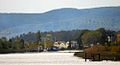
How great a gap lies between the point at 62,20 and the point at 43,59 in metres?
0.85

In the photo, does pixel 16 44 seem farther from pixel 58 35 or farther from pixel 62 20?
pixel 62 20

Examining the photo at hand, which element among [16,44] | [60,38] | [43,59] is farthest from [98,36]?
[16,44]

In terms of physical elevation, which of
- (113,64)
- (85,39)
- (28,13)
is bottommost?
(113,64)

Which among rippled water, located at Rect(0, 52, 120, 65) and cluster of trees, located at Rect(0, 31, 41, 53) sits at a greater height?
cluster of trees, located at Rect(0, 31, 41, 53)

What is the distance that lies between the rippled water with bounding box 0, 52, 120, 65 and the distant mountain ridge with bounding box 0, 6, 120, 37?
0.49m

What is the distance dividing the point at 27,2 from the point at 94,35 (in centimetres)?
142

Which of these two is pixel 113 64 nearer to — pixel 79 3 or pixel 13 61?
pixel 79 3

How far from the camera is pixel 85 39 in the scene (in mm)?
6582

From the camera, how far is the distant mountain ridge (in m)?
6.52

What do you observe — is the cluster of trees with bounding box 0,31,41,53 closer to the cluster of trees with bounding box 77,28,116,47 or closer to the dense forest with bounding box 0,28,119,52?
the dense forest with bounding box 0,28,119,52

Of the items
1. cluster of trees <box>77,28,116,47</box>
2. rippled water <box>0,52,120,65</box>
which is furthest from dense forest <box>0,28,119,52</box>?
rippled water <box>0,52,120,65</box>

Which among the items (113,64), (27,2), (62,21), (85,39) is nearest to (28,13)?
(27,2)

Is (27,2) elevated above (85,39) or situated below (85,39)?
above

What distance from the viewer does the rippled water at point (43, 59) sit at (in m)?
6.68
